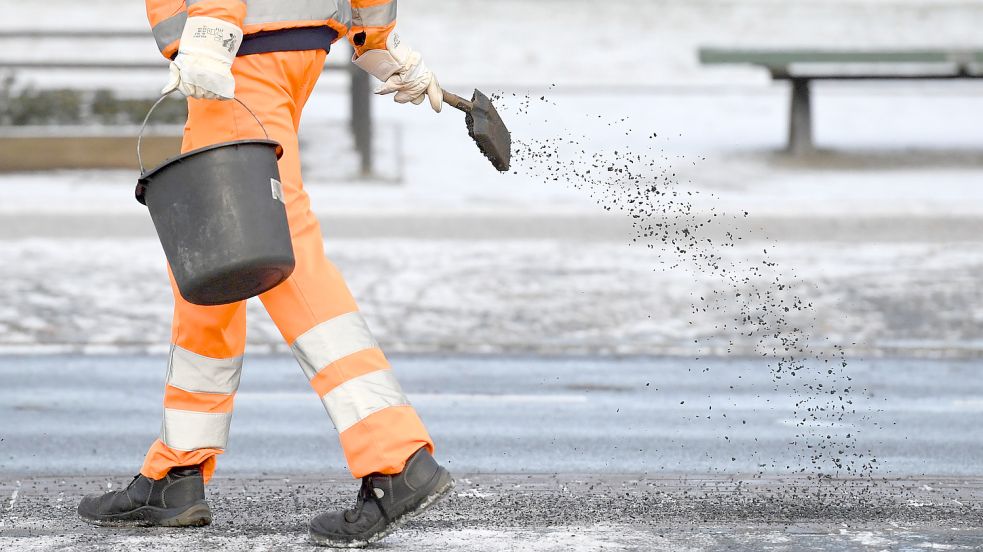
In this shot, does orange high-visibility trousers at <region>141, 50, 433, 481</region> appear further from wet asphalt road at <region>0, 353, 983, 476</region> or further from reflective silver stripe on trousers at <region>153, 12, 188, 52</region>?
wet asphalt road at <region>0, 353, 983, 476</region>

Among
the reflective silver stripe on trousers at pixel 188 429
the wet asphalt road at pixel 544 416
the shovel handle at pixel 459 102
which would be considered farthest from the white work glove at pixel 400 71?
the wet asphalt road at pixel 544 416

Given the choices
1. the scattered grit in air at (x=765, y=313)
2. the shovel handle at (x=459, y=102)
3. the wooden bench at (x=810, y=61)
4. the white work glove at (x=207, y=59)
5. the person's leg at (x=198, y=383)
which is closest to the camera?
the white work glove at (x=207, y=59)

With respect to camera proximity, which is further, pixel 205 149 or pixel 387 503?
pixel 387 503

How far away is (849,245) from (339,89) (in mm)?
8873

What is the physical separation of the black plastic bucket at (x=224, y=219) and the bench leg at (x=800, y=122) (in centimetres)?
1074

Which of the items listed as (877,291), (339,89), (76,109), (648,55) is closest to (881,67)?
(648,55)

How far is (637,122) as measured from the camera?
50.7ft

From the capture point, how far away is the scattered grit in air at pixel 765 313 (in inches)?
221

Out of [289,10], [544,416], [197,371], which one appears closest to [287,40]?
[289,10]

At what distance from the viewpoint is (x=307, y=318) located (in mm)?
4070

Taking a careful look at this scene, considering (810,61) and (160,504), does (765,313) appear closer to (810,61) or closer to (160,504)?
(160,504)

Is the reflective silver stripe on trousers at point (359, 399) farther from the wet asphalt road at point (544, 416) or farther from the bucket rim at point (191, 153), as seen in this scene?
the wet asphalt road at point (544, 416)

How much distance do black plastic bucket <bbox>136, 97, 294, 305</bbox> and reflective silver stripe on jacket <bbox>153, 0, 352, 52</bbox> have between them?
317 mm

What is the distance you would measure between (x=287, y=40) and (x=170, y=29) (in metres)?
0.29
